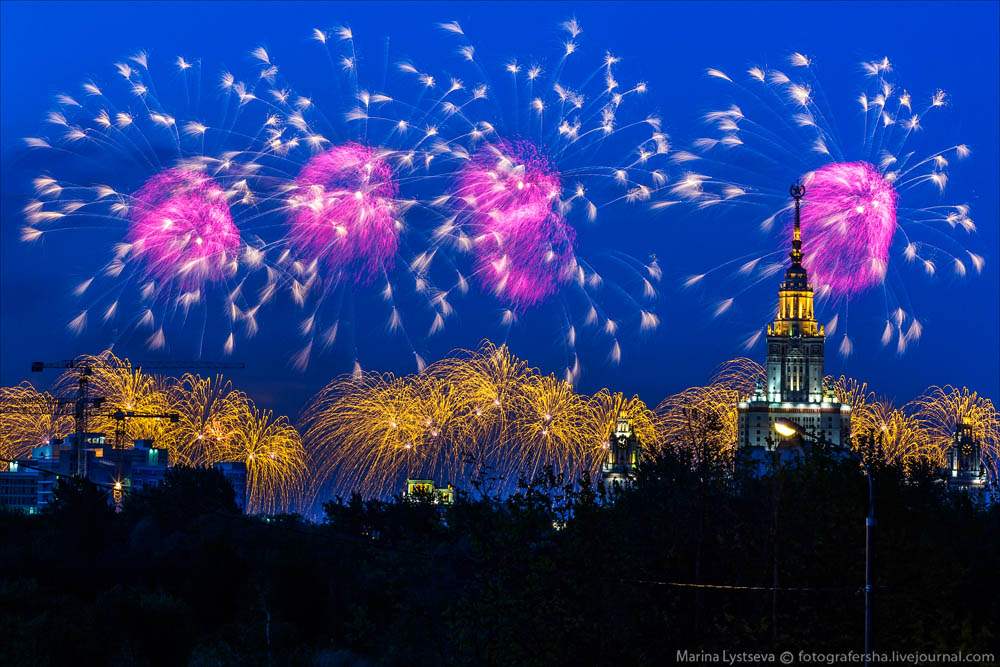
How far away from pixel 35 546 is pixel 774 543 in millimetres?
79647

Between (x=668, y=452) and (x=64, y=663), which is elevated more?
(x=668, y=452)

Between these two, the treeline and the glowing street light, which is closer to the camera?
the glowing street light

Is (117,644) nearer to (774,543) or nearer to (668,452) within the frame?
(668,452)

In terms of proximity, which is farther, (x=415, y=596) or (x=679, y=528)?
(x=415, y=596)

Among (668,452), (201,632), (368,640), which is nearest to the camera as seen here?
(668,452)

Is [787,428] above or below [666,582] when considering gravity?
above

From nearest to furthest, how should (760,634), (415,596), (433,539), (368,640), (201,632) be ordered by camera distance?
(760,634) < (415,596) < (368,640) < (201,632) < (433,539)

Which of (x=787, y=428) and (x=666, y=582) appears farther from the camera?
(x=666, y=582)

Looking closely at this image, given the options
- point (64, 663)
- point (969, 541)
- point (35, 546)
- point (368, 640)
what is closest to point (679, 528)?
point (969, 541)

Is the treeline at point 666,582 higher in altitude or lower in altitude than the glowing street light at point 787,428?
lower

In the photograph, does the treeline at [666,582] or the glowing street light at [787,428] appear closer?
the glowing street light at [787,428]

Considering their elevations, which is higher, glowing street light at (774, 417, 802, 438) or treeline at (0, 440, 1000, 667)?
glowing street light at (774, 417, 802, 438)

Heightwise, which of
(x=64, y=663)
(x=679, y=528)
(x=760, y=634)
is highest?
(x=679, y=528)

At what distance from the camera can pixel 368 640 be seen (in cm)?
7862
